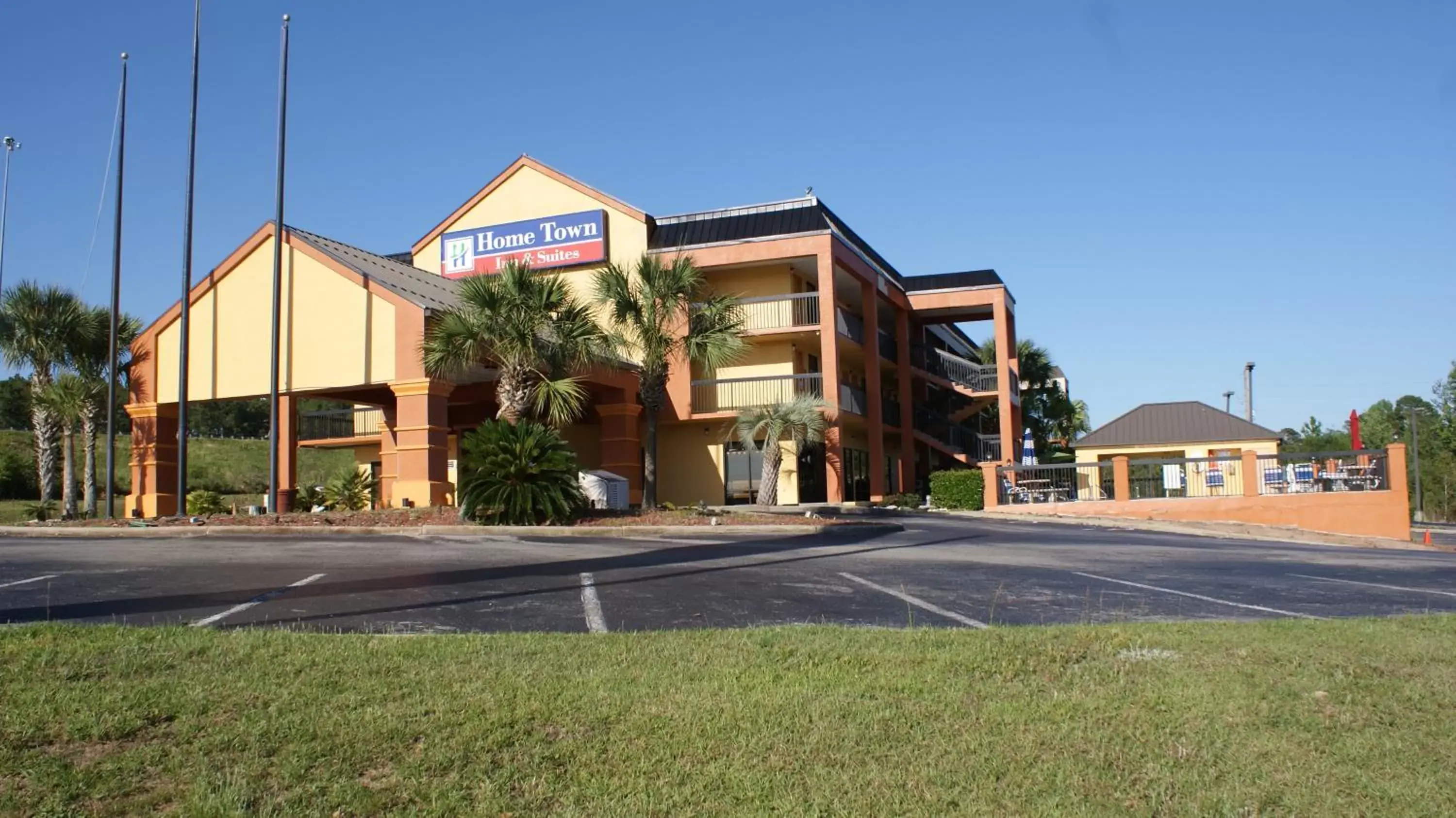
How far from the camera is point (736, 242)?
31.7m

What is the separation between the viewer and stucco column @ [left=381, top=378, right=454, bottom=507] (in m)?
23.3

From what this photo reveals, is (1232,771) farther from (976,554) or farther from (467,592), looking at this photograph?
(976,554)

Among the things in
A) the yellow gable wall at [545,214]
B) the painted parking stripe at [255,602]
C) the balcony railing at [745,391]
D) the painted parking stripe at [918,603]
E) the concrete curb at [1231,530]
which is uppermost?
the yellow gable wall at [545,214]

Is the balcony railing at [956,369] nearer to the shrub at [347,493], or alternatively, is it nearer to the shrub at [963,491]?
the shrub at [963,491]

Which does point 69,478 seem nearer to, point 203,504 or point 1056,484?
point 203,504

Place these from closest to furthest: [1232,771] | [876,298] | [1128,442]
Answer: [1232,771], [876,298], [1128,442]

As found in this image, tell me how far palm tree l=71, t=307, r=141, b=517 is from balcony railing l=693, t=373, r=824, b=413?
15383 mm

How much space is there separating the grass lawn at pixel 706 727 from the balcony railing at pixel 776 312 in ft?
82.9

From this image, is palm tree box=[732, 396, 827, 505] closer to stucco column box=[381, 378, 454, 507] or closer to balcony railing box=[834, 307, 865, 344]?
balcony railing box=[834, 307, 865, 344]

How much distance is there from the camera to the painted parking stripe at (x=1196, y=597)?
9969mm

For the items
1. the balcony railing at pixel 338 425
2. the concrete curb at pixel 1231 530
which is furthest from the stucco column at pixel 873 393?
→ the balcony railing at pixel 338 425

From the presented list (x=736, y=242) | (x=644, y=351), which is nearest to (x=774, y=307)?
(x=736, y=242)

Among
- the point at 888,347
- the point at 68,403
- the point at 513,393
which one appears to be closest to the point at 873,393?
the point at 888,347

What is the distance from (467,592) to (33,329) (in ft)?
84.0
